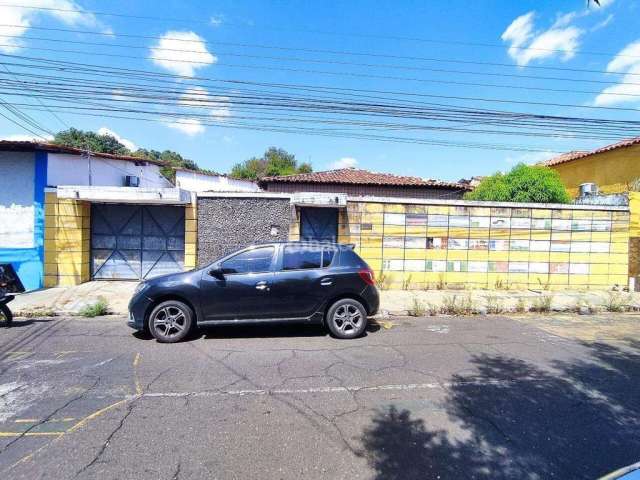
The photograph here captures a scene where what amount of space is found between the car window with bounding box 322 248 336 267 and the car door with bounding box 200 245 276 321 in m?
0.92

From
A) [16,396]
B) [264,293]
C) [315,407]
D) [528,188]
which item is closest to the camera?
[315,407]

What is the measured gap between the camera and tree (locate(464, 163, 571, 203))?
11164mm

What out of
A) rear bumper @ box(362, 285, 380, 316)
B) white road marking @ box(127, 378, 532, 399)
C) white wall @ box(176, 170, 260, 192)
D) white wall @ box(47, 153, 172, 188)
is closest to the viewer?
white road marking @ box(127, 378, 532, 399)

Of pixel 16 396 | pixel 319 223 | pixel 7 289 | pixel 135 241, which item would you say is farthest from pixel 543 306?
pixel 7 289

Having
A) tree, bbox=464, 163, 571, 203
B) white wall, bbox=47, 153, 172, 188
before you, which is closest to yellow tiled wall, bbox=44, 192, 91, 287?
white wall, bbox=47, 153, 172, 188

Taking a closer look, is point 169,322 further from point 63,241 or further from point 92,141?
point 92,141

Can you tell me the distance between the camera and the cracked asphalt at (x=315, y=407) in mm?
2588

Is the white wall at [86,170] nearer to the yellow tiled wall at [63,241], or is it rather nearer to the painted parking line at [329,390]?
the yellow tiled wall at [63,241]

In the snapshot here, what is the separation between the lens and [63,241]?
9539 millimetres

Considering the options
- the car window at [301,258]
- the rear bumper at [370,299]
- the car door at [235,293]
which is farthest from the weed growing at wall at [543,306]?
the car door at [235,293]

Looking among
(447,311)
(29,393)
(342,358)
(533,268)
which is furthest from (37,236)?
(533,268)

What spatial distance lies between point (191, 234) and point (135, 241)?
193cm

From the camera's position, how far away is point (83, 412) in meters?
3.28

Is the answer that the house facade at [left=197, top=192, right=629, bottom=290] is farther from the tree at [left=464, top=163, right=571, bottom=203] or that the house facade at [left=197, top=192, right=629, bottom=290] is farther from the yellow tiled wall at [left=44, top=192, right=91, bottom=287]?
the yellow tiled wall at [left=44, top=192, right=91, bottom=287]
